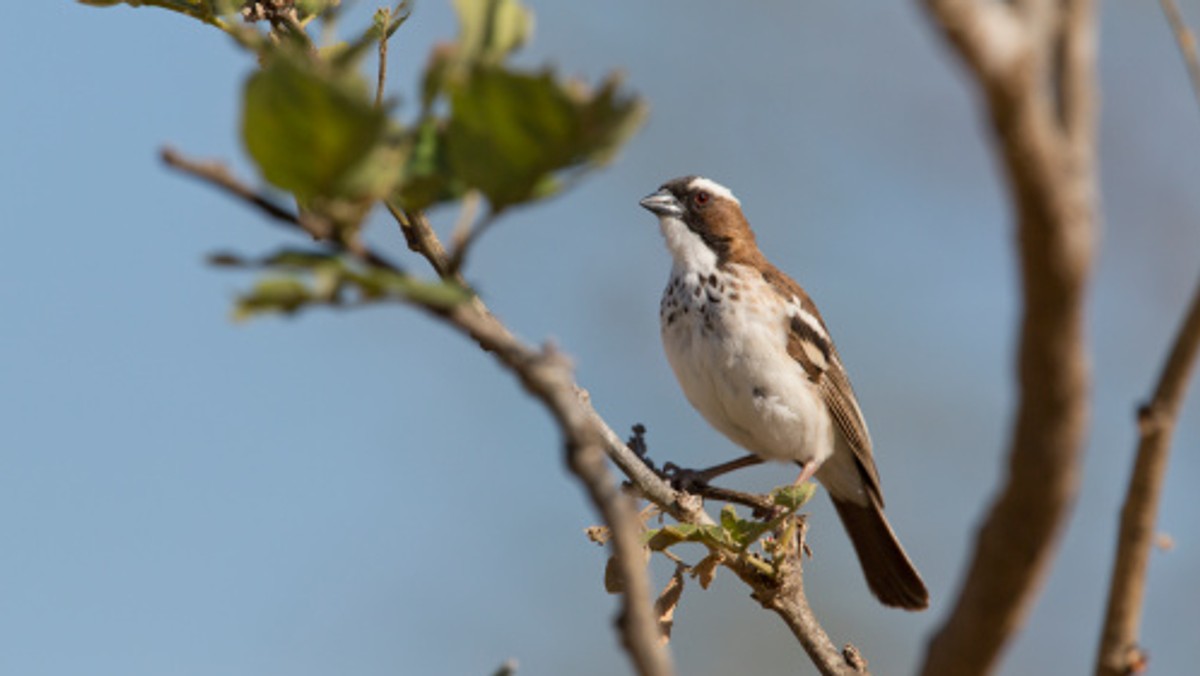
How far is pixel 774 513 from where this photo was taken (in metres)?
2.86

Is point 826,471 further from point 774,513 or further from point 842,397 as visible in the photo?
point 774,513

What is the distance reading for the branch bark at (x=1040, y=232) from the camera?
2.35 feet

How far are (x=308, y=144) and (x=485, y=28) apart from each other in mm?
156

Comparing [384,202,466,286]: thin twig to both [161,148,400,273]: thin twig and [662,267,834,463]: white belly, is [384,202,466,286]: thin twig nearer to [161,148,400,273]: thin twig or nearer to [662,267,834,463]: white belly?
[161,148,400,273]: thin twig

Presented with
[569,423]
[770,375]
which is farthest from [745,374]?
[569,423]

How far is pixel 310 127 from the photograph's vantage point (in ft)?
2.87

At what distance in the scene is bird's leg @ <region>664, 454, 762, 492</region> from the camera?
4031 millimetres

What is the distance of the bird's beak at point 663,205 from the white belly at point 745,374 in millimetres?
477

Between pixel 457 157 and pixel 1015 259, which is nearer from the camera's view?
pixel 1015 259

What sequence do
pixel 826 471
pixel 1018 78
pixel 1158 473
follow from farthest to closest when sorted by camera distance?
1. pixel 826 471
2. pixel 1158 473
3. pixel 1018 78

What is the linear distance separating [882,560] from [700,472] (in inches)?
37.1

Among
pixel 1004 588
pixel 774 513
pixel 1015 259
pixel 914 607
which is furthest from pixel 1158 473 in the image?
pixel 914 607

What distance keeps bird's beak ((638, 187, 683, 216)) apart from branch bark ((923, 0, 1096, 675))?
16.1 feet

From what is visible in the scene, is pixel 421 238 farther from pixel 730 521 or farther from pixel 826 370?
pixel 826 370
